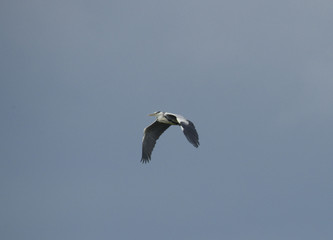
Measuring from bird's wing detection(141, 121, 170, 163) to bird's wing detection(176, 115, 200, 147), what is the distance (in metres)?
5.09

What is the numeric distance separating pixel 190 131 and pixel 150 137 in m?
7.50

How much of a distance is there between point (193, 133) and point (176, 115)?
3787 millimetres

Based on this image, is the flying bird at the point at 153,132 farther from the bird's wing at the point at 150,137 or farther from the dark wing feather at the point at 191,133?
the dark wing feather at the point at 191,133

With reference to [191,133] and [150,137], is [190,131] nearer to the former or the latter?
[191,133]

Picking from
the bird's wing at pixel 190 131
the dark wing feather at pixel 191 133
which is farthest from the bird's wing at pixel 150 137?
the dark wing feather at pixel 191 133

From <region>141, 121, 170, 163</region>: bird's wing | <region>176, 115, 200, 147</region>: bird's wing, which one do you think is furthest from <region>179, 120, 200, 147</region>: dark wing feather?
<region>141, 121, 170, 163</region>: bird's wing

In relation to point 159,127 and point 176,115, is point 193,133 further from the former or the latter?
point 159,127

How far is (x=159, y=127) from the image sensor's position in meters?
43.2

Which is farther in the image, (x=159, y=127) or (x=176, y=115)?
(x=159, y=127)

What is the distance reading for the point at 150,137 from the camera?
43344 millimetres

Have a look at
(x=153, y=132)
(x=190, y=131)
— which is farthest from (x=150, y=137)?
(x=190, y=131)

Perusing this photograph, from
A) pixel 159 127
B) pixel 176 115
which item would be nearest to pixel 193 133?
pixel 176 115

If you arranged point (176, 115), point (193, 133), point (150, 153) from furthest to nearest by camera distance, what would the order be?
point (150, 153)
point (176, 115)
point (193, 133)

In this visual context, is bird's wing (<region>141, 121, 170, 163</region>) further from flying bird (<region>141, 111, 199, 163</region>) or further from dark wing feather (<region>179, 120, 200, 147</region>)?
dark wing feather (<region>179, 120, 200, 147</region>)
